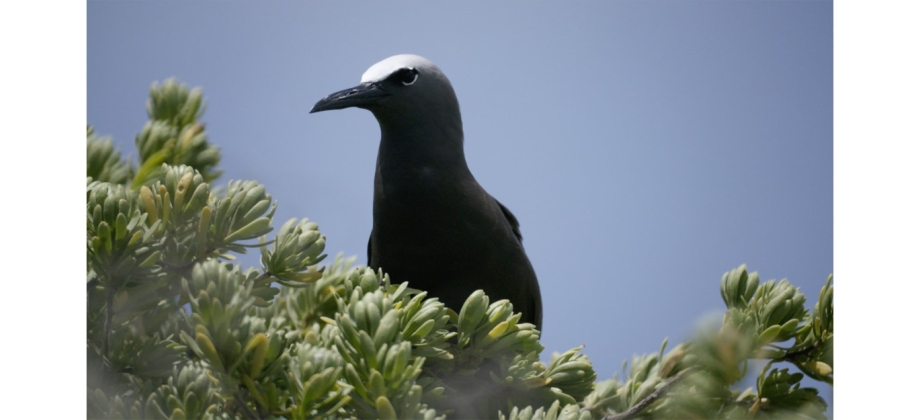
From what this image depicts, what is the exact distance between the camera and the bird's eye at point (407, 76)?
185 centimetres

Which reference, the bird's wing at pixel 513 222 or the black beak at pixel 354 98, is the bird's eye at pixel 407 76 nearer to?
the black beak at pixel 354 98

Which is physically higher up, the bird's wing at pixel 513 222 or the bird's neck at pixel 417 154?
the bird's neck at pixel 417 154

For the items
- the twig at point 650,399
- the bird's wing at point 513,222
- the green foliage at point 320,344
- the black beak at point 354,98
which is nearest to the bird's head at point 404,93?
the black beak at point 354,98

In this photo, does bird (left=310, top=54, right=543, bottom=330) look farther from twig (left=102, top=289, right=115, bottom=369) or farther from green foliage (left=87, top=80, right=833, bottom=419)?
twig (left=102, top=289, right=115, bottom=369)

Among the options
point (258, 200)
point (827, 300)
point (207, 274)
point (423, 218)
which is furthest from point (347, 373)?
point (423, 218)

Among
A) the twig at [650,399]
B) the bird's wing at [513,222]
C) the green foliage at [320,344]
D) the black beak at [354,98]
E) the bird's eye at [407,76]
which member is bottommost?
the twig at [650,399]

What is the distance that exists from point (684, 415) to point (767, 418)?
119mm

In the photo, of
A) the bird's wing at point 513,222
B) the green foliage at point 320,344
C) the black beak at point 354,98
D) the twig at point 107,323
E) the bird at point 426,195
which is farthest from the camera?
the bird's wing at point 513,222

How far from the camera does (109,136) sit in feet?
5.33

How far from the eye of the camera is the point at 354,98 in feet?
5.78

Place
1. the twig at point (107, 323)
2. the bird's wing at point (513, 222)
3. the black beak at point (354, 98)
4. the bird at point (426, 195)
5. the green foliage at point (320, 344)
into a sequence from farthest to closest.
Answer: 1. the bird's wing at point (513, 222)
2. the bird at point (426, 195)
3. the black beak at point (354, 98)
4. the twig at point (107, 323)
5. the green foliage at point (320, 344)

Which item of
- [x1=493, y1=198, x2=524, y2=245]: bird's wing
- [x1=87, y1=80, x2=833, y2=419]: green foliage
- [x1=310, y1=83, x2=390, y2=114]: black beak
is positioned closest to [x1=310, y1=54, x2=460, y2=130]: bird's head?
[x1=310, y1=83, x2=390, y2=114]: black beak

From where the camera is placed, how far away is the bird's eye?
1.85 m

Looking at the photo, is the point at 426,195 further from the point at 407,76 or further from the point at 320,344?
the point at 320,344
